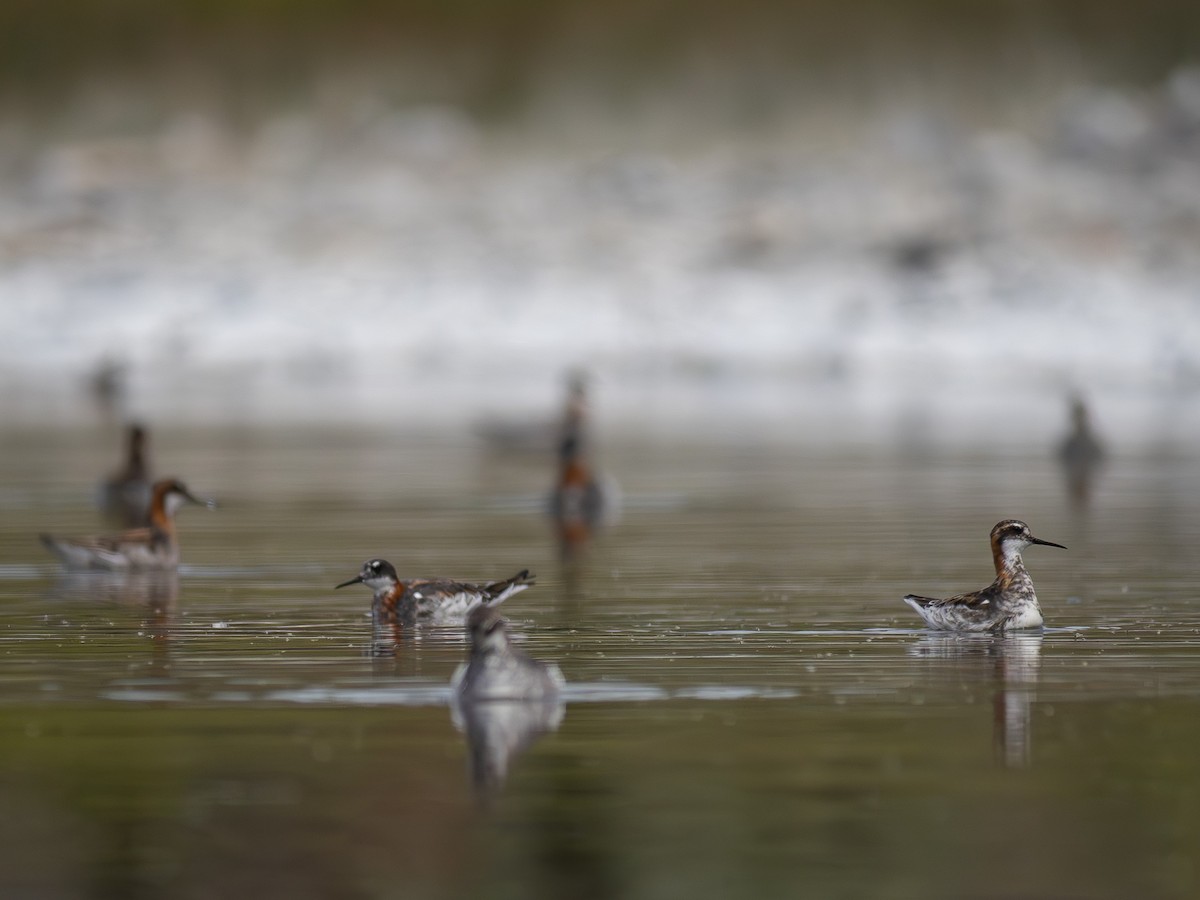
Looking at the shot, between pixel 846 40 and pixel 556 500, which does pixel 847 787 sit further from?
pixel 846 40

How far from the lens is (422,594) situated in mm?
20047

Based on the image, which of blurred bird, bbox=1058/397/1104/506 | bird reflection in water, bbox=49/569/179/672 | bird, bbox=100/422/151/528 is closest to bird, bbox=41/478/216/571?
bird reflection in water, bbox=49/569/179/672

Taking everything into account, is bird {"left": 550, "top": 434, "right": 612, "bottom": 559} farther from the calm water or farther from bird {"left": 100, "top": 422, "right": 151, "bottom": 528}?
bird {"left": 100, "top": 422, "right": 151, "bottom": 528}

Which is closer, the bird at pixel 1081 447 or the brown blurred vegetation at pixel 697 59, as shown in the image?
the bird at pixel 1081 447

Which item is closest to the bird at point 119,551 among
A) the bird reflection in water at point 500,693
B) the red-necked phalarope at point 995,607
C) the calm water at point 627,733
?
the calm water at point 627,733

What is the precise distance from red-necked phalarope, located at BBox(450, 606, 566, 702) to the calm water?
0.22 metres

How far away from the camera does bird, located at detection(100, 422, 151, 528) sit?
34.2 metres

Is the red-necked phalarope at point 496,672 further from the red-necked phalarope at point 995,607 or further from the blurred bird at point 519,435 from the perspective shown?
the blurred bird at point 519,435

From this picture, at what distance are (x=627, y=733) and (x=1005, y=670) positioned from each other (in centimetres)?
353

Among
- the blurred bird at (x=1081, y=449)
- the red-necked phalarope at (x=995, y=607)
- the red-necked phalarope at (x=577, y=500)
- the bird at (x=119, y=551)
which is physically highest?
the blurred bird at (x=1081, y=449)

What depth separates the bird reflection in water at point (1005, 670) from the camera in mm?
14375

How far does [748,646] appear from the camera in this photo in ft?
60.3

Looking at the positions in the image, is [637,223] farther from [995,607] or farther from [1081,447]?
[995,607]

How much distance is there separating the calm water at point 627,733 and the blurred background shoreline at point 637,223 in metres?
29.1
